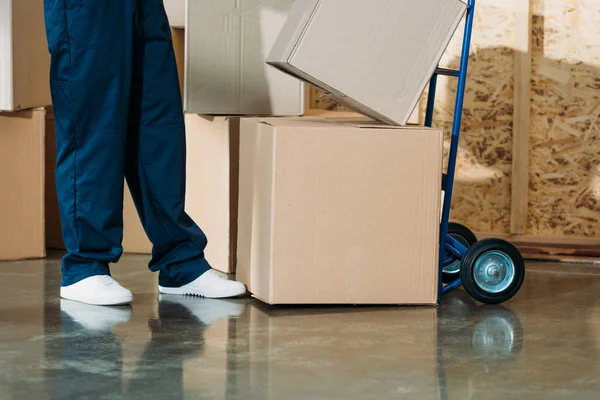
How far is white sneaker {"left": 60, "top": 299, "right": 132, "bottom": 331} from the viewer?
231cm

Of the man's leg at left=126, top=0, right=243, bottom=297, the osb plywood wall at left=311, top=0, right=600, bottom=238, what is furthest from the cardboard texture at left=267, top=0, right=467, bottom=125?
the osb plywood wall at left=311, top=0, right=600, bottom=238

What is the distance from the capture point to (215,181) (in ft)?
10.3

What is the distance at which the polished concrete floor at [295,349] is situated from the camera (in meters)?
1.79

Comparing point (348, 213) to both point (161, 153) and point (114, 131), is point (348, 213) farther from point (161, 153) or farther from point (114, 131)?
point (114, 131)

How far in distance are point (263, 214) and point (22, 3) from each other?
50.6 inches

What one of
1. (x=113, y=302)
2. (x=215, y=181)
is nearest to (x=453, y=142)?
(x=215, y=181)

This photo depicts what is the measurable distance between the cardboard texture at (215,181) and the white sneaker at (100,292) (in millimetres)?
601

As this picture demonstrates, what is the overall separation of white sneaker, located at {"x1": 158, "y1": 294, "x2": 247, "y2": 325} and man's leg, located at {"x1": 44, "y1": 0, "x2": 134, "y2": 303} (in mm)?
162

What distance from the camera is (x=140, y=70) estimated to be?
2.57 metres

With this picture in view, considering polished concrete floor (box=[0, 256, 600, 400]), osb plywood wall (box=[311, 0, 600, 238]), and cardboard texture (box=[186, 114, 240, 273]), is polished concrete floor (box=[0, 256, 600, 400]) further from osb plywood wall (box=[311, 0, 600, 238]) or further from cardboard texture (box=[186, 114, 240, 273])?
osb plywood wall (box=[311, 0, 600, 238])

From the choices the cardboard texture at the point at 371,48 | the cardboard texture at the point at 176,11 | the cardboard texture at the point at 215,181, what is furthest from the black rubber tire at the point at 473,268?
the cardboard texture at the point at 176,11

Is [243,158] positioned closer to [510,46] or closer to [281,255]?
[281,255]

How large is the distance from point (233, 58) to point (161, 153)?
0.48 meters

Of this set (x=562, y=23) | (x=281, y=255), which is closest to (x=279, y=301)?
(x=281, y=255)
